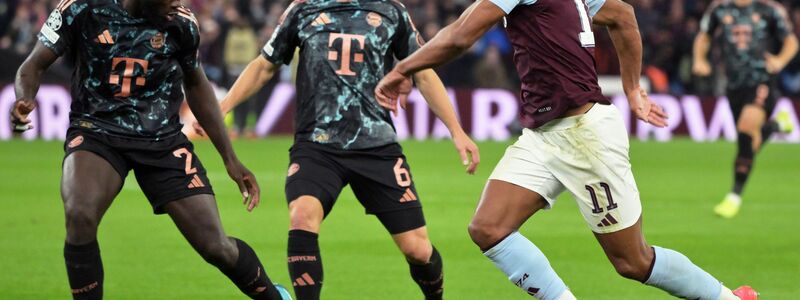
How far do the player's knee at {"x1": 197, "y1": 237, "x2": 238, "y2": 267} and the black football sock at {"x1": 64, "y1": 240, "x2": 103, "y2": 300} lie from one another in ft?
1.75

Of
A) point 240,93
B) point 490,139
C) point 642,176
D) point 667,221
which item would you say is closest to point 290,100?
point 490,139

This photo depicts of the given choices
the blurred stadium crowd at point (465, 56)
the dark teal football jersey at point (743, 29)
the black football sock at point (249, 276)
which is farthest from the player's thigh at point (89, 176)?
the blurred stadium crowd at point (465, 56)

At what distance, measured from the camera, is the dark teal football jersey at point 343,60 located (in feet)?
25.2

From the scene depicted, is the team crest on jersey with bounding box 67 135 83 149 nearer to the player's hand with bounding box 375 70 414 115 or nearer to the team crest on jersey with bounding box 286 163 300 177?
the team crest on jersey with bounding box 286 163 300 177

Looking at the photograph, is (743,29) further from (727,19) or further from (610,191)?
(610,191)

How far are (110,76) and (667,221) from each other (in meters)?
7.45

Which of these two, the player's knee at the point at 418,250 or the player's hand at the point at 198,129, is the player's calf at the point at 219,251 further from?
the player's knee at the point at 418,250

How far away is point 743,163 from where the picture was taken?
45.3 ft

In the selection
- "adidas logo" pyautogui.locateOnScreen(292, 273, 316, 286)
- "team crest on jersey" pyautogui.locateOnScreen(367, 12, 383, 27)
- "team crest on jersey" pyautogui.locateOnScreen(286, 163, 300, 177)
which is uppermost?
"team crest on jersey" pyautogui.locateOnScreen(367, 12, 383, 27)

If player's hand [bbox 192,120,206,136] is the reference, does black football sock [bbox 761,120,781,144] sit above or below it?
below

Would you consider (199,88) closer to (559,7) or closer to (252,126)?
(559,7)

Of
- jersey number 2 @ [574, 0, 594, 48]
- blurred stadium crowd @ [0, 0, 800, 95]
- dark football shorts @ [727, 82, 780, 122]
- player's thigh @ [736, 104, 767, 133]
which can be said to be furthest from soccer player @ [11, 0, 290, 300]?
blurred stadium crowd @ [0, 0, 800, 95]

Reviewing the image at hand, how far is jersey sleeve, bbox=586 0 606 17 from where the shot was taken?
7.11 meters

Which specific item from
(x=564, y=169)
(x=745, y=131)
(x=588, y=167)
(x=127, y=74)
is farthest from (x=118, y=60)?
(x=745, y=131)
